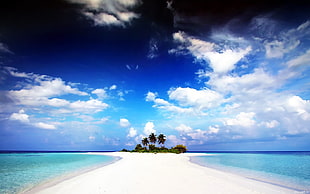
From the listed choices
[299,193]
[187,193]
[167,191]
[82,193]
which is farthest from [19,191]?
[299,193]

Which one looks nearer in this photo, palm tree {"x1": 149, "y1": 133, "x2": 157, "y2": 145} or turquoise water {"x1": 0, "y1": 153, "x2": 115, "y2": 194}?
turquoise water {"x1": 0, "y1": 153, "x2": 115, "y2": 194}

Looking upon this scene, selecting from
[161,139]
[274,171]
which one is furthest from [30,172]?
[161,139]

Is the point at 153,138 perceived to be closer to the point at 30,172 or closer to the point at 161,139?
the point at 161,139

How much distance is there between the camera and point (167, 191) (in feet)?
32.0

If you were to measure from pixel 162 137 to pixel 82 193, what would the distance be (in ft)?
265

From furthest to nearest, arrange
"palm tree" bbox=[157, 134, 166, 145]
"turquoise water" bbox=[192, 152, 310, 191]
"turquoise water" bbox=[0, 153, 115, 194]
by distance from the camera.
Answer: "palm tree" bbox=[157, 134, 166, 145] < "turquoise water" bbox=[192, 152, 310, 191] < "turquoise water" bbox=[0, 153, 115, 194]

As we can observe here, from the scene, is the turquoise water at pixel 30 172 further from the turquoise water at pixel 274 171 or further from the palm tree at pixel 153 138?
the palm tree at pixel 153 138

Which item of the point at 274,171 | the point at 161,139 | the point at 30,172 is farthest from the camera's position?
the point at 161,139

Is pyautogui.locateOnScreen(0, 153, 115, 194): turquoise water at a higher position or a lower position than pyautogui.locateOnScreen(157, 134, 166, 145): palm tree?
lower

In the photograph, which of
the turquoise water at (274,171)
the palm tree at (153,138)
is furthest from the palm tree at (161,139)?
the turquoise water at (274,171)

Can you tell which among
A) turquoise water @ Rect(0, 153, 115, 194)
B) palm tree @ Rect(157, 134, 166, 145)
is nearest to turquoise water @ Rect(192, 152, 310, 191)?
turquoise water @ Rect(0, 153, 115, 194)

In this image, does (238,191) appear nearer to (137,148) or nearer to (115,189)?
(115,189)

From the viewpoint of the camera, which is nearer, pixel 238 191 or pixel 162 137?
pixel 238 191

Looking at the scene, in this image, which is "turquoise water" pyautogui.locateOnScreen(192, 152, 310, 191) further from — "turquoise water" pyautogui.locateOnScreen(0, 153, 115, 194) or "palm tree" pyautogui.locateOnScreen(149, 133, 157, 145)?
"palm tree" pyautogui.locateOnScreen(149, 133, 157, 145)
